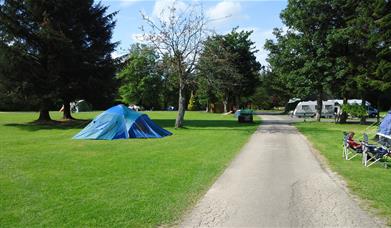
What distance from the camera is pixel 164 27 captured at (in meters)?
29.4

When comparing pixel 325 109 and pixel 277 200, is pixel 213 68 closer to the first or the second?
pixel 277 200

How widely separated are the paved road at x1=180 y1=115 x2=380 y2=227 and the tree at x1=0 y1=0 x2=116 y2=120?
72.9 feet

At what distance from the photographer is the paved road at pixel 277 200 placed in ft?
21.5

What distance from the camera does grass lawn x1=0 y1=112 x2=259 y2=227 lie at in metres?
Answer: 6.69

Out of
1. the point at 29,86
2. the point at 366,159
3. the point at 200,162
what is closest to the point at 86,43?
the point at 29,86

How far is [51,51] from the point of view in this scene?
32.1 metres

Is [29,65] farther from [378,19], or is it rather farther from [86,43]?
[378,19]

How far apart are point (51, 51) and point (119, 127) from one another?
562 inches

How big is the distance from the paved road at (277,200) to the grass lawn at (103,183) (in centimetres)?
45

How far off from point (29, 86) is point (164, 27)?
420 inches

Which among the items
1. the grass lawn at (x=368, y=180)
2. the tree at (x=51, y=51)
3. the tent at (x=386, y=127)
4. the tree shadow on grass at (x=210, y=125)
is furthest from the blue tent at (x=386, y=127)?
the tree at (x=51, y=51)

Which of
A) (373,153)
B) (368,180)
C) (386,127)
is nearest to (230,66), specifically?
(386,127)

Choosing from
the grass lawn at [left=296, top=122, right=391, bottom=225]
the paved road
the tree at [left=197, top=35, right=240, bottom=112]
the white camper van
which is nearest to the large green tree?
the tree at [left=197, top=35, right=240, bottom=112]

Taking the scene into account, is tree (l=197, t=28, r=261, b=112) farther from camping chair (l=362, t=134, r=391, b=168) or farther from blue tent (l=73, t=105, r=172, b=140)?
camping chair (l=362, t=134, r=391, b=168)
